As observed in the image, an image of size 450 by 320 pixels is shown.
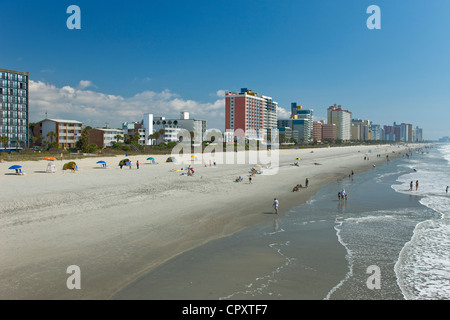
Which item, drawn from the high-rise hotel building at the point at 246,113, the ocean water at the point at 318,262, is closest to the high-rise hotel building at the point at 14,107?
the ocean water at the point at 318,262

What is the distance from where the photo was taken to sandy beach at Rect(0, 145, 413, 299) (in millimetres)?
9945

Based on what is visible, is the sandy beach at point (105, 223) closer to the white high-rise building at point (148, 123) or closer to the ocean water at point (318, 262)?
the ocean water at point (318, 262)

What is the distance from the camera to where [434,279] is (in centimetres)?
1120

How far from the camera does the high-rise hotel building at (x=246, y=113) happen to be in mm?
146375

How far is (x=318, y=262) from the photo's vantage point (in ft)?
39.9

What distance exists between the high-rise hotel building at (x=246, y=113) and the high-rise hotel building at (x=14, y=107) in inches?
3423

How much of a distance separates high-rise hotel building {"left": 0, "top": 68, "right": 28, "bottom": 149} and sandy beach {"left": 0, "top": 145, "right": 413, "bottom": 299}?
5782 centimetres

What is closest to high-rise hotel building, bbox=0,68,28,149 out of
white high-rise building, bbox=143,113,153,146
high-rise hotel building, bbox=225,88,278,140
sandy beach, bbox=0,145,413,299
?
white high-rise building, bbox=143,113,153,146

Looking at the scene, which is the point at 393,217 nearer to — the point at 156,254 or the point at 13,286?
the point at 156,254

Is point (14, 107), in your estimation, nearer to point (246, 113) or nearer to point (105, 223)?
point (105, 223)

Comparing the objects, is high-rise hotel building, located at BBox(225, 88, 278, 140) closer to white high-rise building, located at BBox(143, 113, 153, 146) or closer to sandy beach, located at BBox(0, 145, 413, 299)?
white high-rise building, located at BBox(143, 113, 153, 146)
